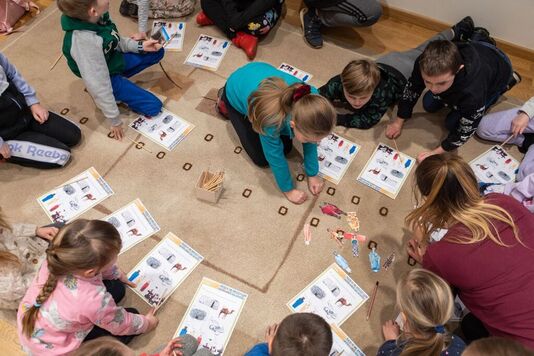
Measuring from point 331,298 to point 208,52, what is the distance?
2.05 m

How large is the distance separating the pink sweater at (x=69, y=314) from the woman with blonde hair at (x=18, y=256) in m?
0.18

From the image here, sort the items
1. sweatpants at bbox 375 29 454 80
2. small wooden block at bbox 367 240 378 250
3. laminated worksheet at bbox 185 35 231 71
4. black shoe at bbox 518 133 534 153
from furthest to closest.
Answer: laminated worksheet at bbox 185 35 231 71
sweatpants at bbox 375 29 454 80
black shoe at bbox 518 133 534 153
small wooden block at bbox 367 240 378 250

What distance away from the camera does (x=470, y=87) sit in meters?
2.34

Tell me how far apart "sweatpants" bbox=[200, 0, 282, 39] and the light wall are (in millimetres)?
1162

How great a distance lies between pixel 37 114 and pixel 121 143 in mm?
513

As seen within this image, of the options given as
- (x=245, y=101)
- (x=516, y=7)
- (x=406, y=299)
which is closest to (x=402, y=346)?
(x=406, y=299)

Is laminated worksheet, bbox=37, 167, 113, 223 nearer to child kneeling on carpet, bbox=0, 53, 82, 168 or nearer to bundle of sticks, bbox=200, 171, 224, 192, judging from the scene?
→ child kneeling on carpet, bbox=0, 53, 82, 168

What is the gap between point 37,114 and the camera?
8.37 ft

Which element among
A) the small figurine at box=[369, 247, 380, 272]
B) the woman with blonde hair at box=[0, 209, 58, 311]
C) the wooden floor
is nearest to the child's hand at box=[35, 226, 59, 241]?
the woman with blonde hair at box=[0, 209, 58, 311]

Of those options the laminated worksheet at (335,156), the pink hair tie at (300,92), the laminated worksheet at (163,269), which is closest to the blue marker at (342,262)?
the laminated worksheet at (335,156)

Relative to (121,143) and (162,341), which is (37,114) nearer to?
(121,143)

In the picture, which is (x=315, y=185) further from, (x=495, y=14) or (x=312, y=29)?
(x=495, y=14)

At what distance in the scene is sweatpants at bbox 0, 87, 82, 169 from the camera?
245 centimetres

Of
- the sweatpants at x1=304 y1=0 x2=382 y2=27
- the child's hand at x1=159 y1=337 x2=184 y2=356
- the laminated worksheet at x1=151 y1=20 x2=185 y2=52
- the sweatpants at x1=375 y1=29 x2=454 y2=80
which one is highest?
the sweatpants at x1=304 y1=0 x2=382 y2=27
